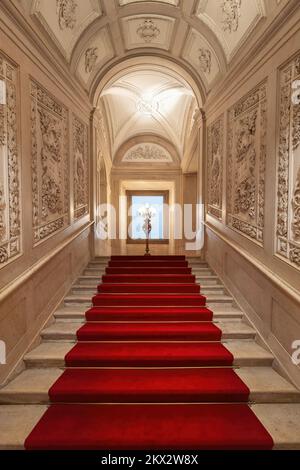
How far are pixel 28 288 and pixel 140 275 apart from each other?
91.5 inches

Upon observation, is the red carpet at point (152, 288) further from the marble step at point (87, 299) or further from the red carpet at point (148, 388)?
the red carpet at point (148, 388)

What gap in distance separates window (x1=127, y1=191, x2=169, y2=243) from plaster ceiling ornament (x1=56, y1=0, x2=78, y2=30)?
8558 millimetres

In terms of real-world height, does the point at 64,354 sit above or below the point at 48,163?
below

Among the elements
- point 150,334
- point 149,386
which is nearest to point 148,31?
point 150,334

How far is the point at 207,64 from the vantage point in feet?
18.1

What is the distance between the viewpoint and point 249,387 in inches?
122

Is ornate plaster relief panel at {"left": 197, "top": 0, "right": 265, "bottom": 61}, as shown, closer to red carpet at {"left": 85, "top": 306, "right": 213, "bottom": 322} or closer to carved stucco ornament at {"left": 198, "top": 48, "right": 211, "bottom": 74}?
carved stucco ornament at {"left": 198, "top": 48, "right": 211, "bottom": 74}

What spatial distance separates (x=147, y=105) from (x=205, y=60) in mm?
4366

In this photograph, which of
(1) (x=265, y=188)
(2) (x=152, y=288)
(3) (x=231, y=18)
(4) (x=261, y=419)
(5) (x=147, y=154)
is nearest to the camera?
(4) (x=261, y=419)

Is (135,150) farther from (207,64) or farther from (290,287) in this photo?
(290,287)

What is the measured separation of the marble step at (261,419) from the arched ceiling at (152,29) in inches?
134

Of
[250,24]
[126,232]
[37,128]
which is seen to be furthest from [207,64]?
[126,232]

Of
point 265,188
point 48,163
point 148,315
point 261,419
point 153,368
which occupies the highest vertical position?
point 48,163

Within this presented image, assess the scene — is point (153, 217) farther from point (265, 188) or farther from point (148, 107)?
point (265, 188)
